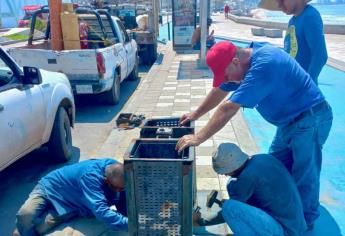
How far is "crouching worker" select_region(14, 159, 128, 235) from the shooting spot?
2.90 metres

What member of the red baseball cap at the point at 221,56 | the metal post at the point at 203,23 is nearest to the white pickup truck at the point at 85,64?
the metal post at the point at 203,23

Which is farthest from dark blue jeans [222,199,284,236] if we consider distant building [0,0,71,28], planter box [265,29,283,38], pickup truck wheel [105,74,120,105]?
distant building [0,0,71,28]

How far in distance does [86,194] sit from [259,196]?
131 cm

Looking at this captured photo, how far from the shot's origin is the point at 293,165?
9.87 ft

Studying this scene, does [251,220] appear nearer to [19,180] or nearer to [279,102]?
[279,102]

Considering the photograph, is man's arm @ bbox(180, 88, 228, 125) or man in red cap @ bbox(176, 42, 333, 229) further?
man's arm @ bbox(180, 88, 228, 125)

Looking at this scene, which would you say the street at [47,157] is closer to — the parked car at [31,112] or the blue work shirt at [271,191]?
the parked car at [31,112]

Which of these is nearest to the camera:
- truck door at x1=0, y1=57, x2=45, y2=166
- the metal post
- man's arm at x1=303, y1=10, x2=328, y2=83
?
man's arm at x1=303, y1=10, x2=328, y2=83

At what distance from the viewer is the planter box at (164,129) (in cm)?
292

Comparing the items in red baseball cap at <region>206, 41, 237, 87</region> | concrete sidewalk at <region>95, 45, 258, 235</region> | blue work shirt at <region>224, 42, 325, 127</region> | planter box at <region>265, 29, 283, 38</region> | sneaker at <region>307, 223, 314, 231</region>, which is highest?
red baseball cap at <region>206, 41, 237, 87</region>

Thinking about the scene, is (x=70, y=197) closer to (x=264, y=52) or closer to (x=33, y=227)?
(x=33, y=227)

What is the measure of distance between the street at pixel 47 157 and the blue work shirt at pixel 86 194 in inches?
30.2

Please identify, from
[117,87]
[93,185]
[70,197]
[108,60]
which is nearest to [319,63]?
[93,185]

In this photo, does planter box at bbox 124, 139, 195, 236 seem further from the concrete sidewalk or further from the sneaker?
the sneaker
